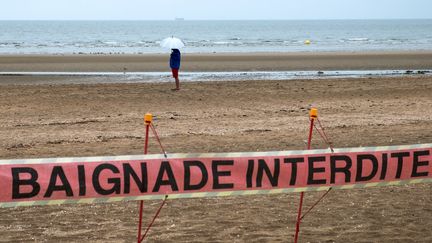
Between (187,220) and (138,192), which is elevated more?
(138,192)

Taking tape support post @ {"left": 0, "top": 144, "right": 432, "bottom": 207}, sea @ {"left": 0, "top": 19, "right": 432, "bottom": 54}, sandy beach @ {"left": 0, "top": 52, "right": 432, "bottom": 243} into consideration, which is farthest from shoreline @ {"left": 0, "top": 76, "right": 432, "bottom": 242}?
sea @ {"left": 0, "top": 19, "right": 432, "bottom": 54}

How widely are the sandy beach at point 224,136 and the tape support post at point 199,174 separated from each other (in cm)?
89

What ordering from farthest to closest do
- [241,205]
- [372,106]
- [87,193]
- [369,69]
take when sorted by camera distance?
[369,69], [372,106], [241,205], [87,193]

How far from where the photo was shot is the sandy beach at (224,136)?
7.50m

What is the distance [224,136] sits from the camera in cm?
1339

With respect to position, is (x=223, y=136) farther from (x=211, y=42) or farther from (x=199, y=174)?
(x=211, y=42)

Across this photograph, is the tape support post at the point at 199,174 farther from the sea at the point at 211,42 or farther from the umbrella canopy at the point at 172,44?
the sea at the point at 211,42

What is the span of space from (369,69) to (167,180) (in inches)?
1103

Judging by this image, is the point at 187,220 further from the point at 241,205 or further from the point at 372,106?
the point at 372,106

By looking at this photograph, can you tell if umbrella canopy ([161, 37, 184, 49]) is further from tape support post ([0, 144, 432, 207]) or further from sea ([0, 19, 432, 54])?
sea ([0, 19, 432, 54])

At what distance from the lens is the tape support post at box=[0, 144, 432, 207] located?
19.4 ft

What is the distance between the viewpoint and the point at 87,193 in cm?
606

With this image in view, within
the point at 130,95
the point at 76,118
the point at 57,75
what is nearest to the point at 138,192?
the point at 76,118

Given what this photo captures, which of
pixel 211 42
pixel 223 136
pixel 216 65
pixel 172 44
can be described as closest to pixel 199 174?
pixel 223 136
